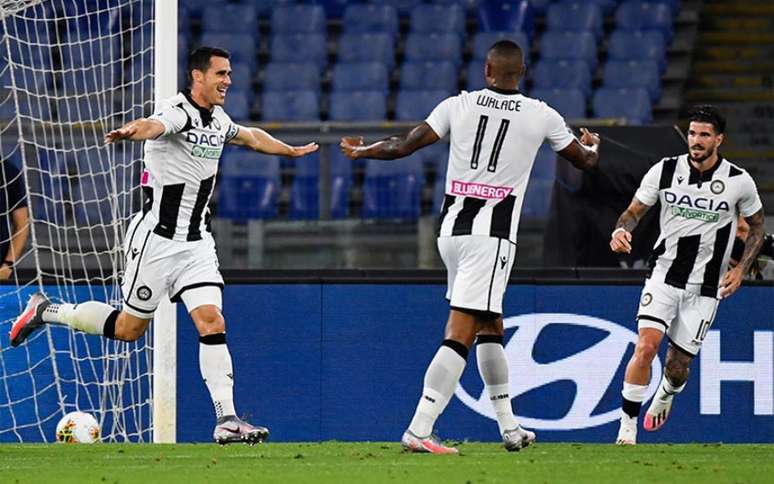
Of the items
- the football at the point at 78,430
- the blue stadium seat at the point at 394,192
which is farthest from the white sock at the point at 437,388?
the blue stadium seat at the point at 394,192

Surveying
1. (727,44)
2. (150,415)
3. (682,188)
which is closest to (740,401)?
(682,188)

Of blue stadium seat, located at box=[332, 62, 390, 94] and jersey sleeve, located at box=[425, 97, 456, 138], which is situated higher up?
jersey sleeve, located at box=[425, 97, 456, 138]

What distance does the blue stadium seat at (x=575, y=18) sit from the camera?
749 inches

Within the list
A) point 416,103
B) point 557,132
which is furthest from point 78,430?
point 416,103

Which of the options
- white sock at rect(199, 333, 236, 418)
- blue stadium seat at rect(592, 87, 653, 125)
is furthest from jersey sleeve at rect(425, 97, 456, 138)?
blue stadium seat at rect(592, 87, 653, 125)

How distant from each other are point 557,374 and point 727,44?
9860 millimetres

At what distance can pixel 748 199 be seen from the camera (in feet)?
30.8

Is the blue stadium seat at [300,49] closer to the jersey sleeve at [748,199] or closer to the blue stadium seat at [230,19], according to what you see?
the blue stadium seat at [230,19]

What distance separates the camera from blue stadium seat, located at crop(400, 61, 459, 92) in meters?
18.1

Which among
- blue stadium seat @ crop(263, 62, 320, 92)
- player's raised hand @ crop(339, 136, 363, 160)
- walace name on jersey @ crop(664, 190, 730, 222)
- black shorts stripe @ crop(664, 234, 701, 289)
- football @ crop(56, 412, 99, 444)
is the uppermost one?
player's raised hand @ crop(339, 136, 363, 160)

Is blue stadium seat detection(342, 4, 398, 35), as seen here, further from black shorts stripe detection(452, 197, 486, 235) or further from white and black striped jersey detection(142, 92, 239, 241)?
black shorts stripe detection(452, 197, 486, 235)

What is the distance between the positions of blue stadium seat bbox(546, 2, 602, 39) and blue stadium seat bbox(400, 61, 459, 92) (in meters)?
1.65

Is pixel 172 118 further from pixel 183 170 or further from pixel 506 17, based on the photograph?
pixel 506 17

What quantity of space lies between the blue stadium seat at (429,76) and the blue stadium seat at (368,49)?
0.35 m
